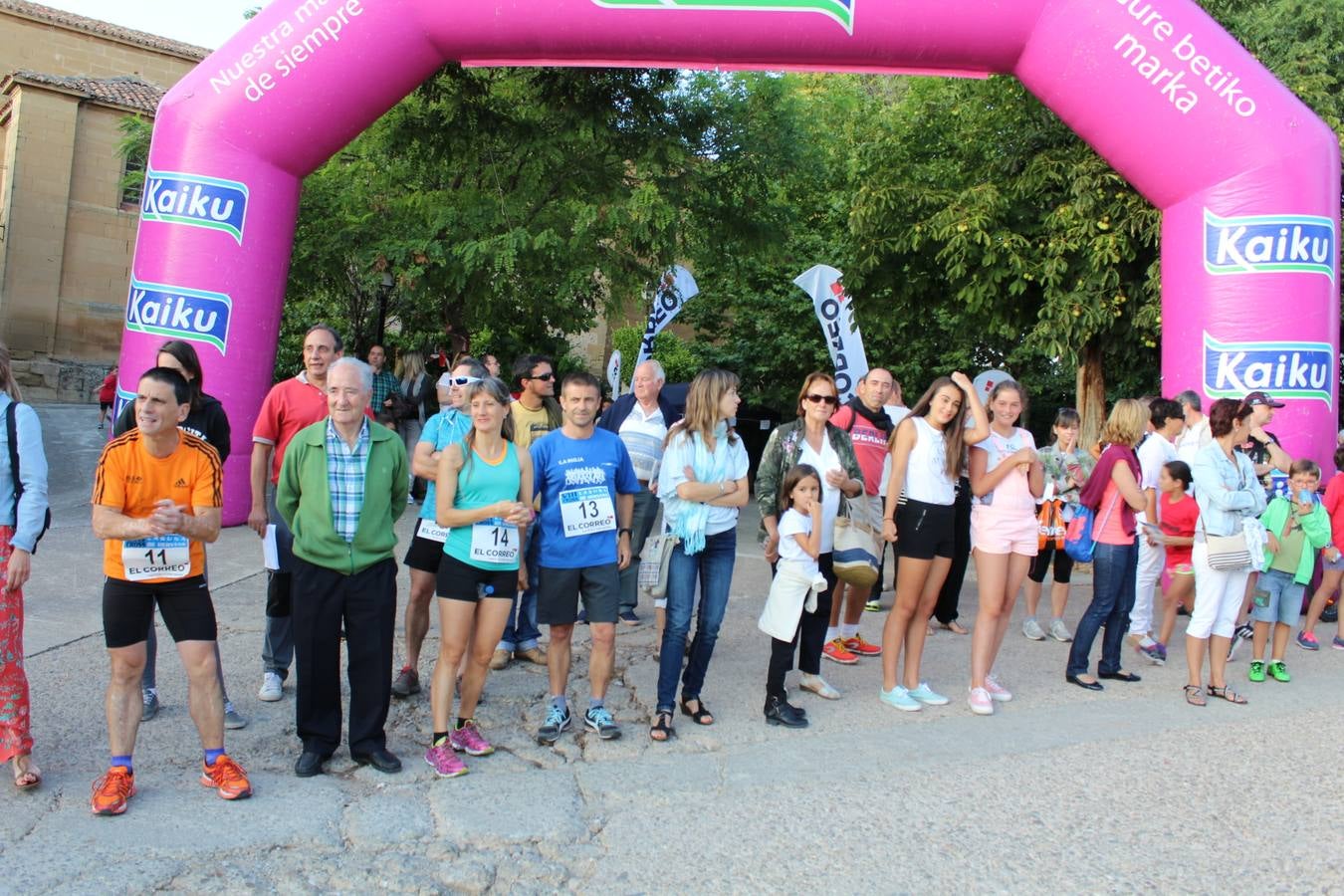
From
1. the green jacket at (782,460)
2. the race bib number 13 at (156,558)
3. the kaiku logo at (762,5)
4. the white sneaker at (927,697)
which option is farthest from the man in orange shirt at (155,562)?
the kaiku logo at (762,5)

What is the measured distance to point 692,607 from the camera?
4.90 m

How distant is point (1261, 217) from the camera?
7.95 metres

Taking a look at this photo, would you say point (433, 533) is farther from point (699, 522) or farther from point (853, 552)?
point (853, 552)

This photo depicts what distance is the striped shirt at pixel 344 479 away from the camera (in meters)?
4.10

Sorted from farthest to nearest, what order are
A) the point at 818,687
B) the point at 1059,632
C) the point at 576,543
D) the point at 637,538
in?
the point at 1059,632 < the point at 637,538 < the point at 818,687 < the point at 576,543

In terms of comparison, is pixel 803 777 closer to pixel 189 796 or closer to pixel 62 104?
pixel 189 796

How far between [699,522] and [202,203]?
6.27m

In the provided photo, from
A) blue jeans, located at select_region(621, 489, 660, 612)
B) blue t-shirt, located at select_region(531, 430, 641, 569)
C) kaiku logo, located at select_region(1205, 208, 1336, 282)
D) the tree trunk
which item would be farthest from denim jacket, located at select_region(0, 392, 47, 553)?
the tree trunk

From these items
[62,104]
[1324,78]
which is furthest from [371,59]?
[62,104]

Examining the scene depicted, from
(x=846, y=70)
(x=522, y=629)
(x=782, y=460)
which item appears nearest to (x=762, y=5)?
(x=846, y=70)

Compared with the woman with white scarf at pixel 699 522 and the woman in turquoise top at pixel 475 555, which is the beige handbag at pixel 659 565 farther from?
the woman in turquoise top at pixel 475 555

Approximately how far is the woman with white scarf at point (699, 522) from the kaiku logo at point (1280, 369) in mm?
4995

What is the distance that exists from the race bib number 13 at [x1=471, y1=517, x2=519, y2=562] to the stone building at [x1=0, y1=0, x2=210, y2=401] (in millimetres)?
24946

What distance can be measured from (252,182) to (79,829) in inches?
263
